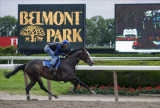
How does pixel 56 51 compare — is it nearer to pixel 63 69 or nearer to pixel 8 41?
pixel 63 69

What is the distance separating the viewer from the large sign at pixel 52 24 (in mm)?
16109

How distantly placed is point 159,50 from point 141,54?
946 mm

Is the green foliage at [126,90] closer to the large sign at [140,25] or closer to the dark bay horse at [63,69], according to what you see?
the dark bay horse at [63,69]

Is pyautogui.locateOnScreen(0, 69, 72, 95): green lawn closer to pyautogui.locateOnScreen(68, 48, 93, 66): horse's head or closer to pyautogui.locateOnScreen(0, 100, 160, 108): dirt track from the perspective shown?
pyautogui.locateOnScreen(68, 48, 93, 66): horse's head

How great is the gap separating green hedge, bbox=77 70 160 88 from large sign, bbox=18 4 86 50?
29.0ft

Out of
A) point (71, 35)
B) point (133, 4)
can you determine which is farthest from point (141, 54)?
point (71, 35)

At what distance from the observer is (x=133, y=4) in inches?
614

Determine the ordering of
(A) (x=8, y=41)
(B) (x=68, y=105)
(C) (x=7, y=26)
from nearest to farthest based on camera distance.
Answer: (B) (x=68, y=105), (A) (x=8, y=41), (C) (x=7, y=26)

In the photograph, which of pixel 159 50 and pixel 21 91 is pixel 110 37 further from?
pixel 21 91

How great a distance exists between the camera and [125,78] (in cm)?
709

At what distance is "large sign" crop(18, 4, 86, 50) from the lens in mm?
16109

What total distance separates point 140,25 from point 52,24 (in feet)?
13.7

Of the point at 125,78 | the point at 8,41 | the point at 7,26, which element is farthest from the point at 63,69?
the point at 7,26

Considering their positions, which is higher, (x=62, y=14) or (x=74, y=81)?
(x=62, y=14)
